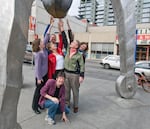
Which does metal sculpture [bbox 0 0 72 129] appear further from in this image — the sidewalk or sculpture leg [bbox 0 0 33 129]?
the sidewalk

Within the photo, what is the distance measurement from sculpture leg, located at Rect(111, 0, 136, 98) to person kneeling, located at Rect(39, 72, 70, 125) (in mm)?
2241

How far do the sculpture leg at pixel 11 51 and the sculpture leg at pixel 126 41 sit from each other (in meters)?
3.54

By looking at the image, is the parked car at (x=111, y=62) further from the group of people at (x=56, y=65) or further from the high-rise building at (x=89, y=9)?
the high-rise building at (x=89, y=9)

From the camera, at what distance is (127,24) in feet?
17.7

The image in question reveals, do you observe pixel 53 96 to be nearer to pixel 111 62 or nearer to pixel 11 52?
pixel 11 52

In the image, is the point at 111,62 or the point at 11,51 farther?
the point at 111,62

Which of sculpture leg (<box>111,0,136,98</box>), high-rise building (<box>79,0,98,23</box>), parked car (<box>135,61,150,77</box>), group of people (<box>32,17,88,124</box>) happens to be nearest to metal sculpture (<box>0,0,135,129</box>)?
group of people (<box>32,17,88,124</box>)

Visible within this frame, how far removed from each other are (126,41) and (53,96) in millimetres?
2708

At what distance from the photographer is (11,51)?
209 cm

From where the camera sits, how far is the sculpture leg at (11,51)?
6.67 ft

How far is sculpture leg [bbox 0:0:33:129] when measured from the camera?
2033 mm

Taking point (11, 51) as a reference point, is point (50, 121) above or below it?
below

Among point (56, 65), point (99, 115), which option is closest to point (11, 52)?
point (56, 65)

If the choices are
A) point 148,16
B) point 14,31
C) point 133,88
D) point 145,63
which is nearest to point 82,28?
point 148,16
